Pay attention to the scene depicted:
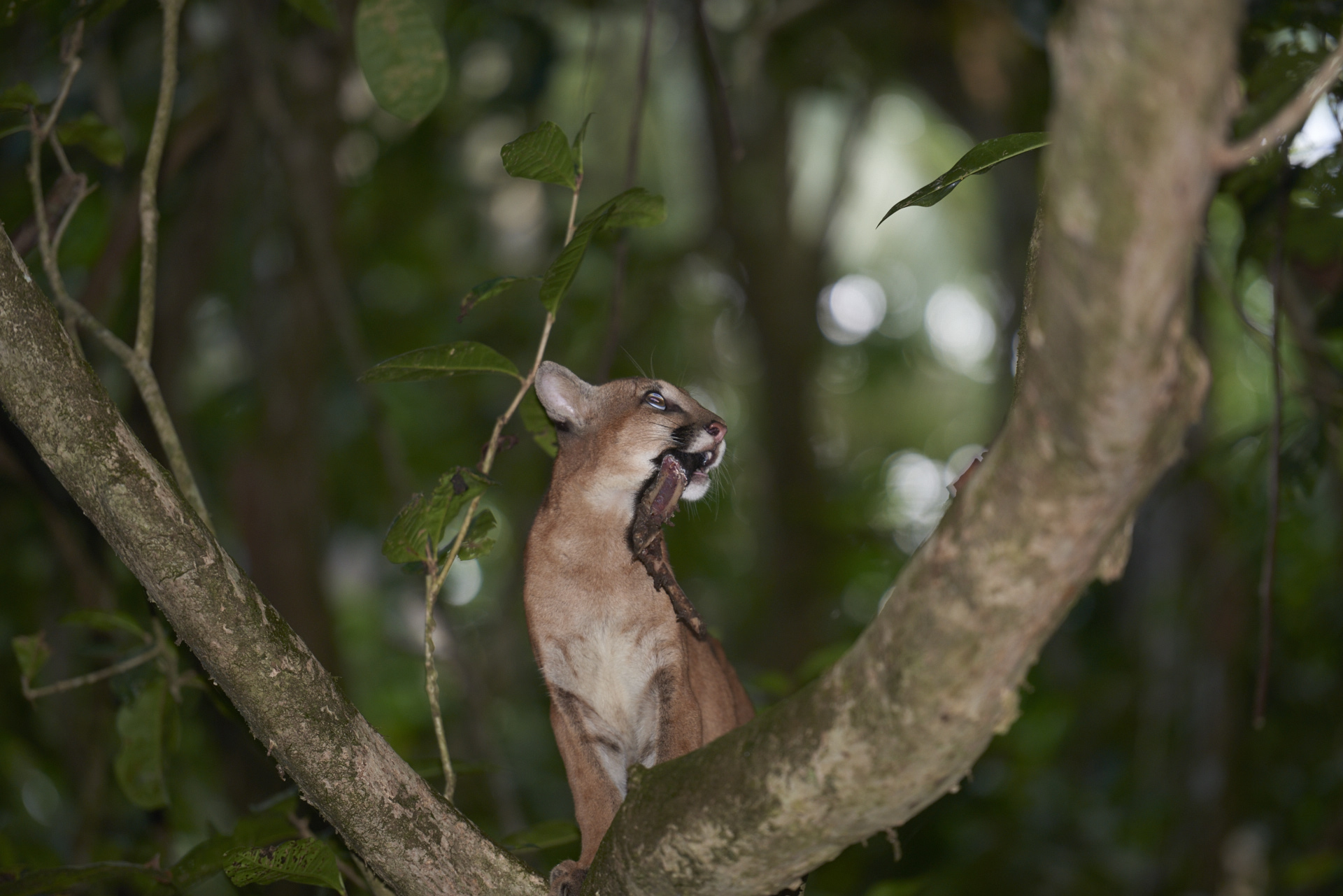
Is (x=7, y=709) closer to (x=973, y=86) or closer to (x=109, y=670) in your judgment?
(x=109, y=670)

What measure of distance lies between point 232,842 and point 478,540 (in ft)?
4.00

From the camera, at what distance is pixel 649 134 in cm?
1284

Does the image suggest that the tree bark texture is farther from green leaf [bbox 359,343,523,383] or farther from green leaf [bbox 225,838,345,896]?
green leaf [bbox 359,343,523,383]

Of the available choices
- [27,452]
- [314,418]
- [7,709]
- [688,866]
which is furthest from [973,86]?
[7,709]

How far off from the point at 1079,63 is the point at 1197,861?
20.1 feet

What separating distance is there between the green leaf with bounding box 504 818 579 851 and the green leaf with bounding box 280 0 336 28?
255 centimetres

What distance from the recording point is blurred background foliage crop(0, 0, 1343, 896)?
4402 millimetres

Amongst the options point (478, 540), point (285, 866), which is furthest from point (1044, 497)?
point (285, 866)

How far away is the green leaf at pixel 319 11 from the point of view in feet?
11.0

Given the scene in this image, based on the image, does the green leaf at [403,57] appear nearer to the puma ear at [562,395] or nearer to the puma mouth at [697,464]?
the puma ear at [562,395]

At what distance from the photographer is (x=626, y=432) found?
3328mm

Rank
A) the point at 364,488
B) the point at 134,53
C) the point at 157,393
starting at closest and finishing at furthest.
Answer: the point at 157,393, the point at 134,53, the point at 364,488

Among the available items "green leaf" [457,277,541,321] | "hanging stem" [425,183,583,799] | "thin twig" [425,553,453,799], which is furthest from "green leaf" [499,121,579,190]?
"thin twig" [425,553,453,799]

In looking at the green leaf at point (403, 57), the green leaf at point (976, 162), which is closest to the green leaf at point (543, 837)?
the green leaf at point (976, 162)
